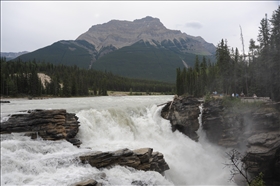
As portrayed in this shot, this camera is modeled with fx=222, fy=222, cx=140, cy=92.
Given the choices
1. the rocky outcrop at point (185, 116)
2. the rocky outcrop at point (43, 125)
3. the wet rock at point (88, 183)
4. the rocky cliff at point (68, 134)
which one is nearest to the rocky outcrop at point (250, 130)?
the rocky outcrop at point (185, 116)

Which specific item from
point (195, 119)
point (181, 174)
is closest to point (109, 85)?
point (195, 119)

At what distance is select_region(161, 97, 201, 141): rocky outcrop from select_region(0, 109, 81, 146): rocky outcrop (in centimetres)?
1589

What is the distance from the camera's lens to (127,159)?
59.3 ft

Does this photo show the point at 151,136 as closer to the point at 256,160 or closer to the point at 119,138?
the point at 119,138

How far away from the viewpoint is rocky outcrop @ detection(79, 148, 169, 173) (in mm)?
17141

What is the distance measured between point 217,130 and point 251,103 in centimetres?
618

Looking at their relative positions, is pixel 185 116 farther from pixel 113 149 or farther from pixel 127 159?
pixel 127 159

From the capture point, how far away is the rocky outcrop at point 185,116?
109 ft

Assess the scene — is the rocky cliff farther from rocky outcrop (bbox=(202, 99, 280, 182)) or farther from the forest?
the forest

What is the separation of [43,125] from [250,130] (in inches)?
973

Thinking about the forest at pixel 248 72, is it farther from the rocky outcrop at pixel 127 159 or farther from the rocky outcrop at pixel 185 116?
the rocky outcrop at pixel 127 159

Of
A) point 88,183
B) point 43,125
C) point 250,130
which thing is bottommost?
point 88,183

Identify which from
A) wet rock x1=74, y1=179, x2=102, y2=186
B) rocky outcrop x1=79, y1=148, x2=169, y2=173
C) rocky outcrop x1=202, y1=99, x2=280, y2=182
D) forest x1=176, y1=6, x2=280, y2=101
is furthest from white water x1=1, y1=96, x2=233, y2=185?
forest x1=176, y1=6, x2=280, y2=101

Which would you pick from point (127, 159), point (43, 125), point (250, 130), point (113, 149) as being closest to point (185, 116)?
point (250, 130)
